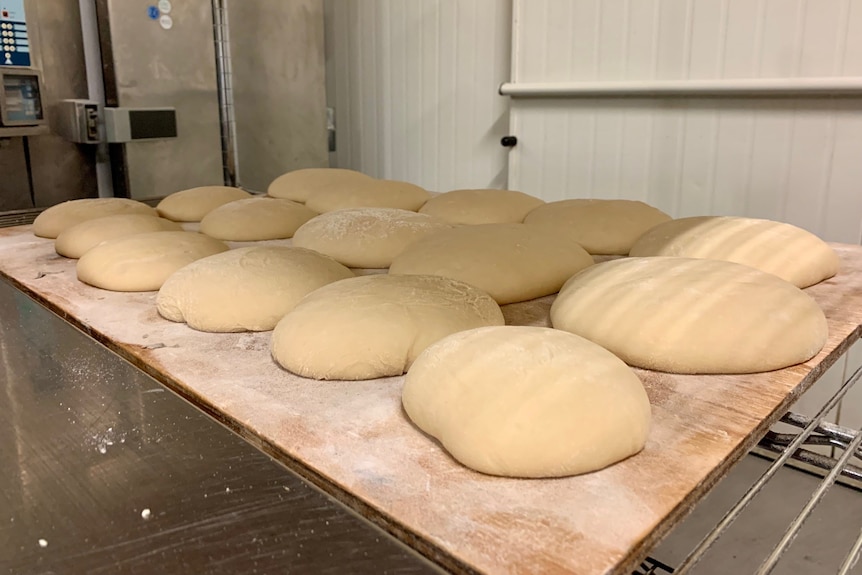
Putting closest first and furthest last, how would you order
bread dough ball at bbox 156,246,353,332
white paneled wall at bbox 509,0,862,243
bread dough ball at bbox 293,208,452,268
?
bread dough ball at bbox 156,246,353,332
bread dough ball at bbox 293,208,452,268
white paneled wall at bbox 509,0,862,243

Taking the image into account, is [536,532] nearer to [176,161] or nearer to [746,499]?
[746,499]

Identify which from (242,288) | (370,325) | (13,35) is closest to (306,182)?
(13,35)

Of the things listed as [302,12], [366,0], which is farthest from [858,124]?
[366,0]

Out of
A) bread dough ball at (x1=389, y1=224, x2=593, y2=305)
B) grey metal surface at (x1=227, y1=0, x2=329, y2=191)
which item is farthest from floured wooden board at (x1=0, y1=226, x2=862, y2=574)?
grey metal surface at (x1=227, y1=0, x2=329, y2=191)

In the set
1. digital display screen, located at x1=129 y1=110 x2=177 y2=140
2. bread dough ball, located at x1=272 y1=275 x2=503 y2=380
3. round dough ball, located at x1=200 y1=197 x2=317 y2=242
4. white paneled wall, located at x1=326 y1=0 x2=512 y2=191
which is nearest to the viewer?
bread dough ball, located at x1=272 y1=275 x2=503 y2=380

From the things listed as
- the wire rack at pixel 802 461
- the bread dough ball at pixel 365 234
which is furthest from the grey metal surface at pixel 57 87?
the wire rack at pixel 802 461

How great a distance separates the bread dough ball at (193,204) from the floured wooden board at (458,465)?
93cm

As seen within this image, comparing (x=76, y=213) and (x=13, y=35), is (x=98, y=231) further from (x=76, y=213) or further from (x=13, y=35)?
(x=13, y=35)

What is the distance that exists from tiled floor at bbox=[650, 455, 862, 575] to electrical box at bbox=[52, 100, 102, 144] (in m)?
2.25

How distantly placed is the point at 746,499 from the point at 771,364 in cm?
29

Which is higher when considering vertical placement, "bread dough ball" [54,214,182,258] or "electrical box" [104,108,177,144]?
"electrical box" [104,108,177,144]

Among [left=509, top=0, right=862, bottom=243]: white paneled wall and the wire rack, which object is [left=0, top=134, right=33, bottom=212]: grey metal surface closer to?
[left=509, top=0, right=862, bottom=243]: white paneled wall

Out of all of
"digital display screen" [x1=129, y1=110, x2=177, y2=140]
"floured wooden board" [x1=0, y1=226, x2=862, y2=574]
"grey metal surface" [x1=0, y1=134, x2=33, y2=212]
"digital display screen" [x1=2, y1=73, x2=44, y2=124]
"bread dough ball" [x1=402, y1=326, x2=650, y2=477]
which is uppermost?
"digital display screen" [x1=2, y1=73, x2=44, y2=124]

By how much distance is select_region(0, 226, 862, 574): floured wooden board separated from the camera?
642 millimetres
